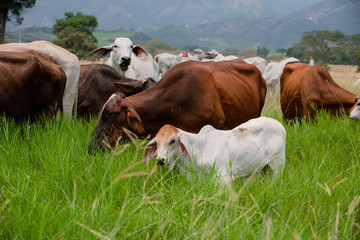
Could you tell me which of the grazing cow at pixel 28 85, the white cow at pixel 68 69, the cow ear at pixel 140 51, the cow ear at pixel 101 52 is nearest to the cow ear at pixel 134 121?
the grazing cow at pixel 28 85

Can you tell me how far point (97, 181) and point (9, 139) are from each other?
149 centimetres

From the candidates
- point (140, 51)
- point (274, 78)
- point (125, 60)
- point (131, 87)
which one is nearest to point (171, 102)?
point (131, 87)

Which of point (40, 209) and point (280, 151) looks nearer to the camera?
point (40, 209)

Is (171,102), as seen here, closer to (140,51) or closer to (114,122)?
(114,122)

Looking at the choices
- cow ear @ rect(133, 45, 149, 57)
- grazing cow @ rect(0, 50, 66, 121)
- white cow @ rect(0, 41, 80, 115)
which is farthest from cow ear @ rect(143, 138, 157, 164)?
cow ear @ rect(133, 45, 149, 57)

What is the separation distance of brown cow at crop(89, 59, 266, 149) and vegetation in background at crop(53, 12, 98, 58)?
104 ft

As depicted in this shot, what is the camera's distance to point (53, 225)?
2219 mm

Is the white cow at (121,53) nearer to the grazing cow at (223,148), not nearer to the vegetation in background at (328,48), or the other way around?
the grazing cow at (223,148)

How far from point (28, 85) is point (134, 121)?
130 cm

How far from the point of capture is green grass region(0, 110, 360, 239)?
7.02 feet

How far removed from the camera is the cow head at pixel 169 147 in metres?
3.42

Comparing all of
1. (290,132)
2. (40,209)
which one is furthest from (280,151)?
(40,209)

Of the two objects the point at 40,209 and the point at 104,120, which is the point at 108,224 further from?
the point at 104,120

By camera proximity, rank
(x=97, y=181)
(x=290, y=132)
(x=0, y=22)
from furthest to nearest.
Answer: (x=0, y=22) → (x=290, y=132) → (x=97, y=181)
